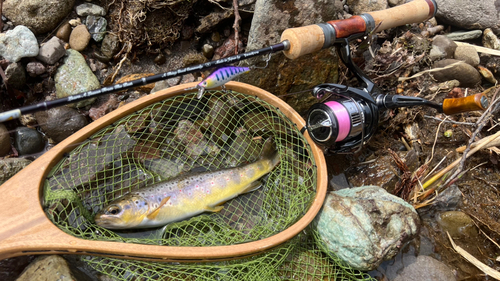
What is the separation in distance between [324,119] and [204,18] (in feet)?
7.43

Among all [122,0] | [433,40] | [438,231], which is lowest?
[438,231]

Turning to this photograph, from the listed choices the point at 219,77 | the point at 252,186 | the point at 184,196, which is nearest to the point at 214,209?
the point at 184,196

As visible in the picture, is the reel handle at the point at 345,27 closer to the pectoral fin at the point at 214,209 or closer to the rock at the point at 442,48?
the rock at the point at 442,48

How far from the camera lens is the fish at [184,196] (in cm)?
301

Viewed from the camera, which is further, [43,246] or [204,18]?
[204,18]

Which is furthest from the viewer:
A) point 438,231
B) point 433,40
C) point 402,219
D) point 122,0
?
point 433,40

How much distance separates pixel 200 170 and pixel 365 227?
1761 mm

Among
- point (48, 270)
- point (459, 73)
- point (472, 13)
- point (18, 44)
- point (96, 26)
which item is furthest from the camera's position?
point (472, 13)

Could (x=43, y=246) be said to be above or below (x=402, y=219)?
above

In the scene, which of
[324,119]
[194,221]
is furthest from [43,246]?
[324,119]

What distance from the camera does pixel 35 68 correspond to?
155 inches

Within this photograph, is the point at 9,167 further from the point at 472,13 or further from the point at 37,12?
the point at 472,13

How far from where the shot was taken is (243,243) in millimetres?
2793

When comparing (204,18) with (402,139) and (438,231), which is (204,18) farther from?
(438,231)
